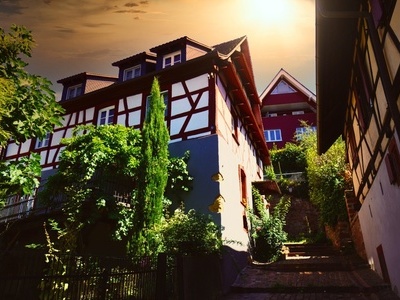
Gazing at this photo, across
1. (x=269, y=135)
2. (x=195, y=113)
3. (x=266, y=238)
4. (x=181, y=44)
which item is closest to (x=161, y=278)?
(x=195, y=113)

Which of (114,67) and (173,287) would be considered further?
(114,67)

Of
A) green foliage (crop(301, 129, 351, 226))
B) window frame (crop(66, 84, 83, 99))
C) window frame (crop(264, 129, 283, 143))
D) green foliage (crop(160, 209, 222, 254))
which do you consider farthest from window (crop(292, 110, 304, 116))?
green foliage (crop(160, 209, 222, 254))

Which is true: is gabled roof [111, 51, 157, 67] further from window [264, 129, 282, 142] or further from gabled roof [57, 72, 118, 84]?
window [264, 129, 282, 142]

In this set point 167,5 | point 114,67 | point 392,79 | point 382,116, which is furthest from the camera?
point 114,67

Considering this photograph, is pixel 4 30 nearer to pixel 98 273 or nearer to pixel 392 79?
pixel 98 273

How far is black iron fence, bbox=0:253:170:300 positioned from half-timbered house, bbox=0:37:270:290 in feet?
11.3

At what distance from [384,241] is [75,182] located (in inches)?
328

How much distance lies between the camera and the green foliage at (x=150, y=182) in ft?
24.5

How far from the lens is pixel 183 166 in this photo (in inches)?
379

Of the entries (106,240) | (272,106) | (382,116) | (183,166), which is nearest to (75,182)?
(106,240)

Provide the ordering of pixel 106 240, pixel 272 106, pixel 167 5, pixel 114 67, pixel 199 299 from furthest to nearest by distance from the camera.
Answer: pixel 272 106 → pixel 114 67 → pixel 106 240 → pixel 199 299 → pixel 167 5

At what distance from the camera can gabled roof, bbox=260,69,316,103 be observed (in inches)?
1099

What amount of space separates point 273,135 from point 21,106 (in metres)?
24.6

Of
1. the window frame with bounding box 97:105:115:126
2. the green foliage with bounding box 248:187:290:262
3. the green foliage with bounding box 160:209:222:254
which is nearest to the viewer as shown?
the green foliage with bounding box 160:209:222:254
